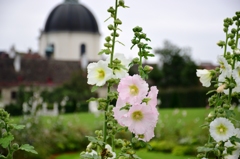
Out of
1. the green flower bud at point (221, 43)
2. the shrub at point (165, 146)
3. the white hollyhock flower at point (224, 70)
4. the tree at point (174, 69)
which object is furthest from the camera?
the tree at point (174, 69)

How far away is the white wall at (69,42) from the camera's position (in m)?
Result: 59.1

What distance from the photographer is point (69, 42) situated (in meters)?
59.3

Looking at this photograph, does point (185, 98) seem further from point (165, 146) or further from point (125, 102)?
point (125, 102)

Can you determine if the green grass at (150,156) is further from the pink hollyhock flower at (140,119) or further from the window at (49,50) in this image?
the window at (49,50)

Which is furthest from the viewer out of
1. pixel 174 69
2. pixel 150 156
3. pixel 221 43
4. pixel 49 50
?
pixel 49 50

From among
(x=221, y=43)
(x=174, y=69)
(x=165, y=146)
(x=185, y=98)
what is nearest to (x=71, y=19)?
(x=174, y=69)

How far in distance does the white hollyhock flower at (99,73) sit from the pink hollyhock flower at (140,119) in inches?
7.5

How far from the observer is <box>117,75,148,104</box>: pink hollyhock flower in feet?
5.93

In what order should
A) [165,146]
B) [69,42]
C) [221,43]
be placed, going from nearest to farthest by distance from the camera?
[221,43] < [165,146] < [69,42]

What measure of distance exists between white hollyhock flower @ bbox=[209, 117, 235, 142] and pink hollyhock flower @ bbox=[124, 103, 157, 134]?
0.24 m

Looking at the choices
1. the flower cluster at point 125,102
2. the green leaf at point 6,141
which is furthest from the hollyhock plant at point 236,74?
the green leaf at point 6,141

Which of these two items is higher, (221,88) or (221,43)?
(221,43)

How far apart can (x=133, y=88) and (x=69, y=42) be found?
191 feet

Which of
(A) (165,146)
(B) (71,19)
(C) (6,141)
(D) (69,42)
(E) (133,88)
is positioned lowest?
(A) (165,146)
